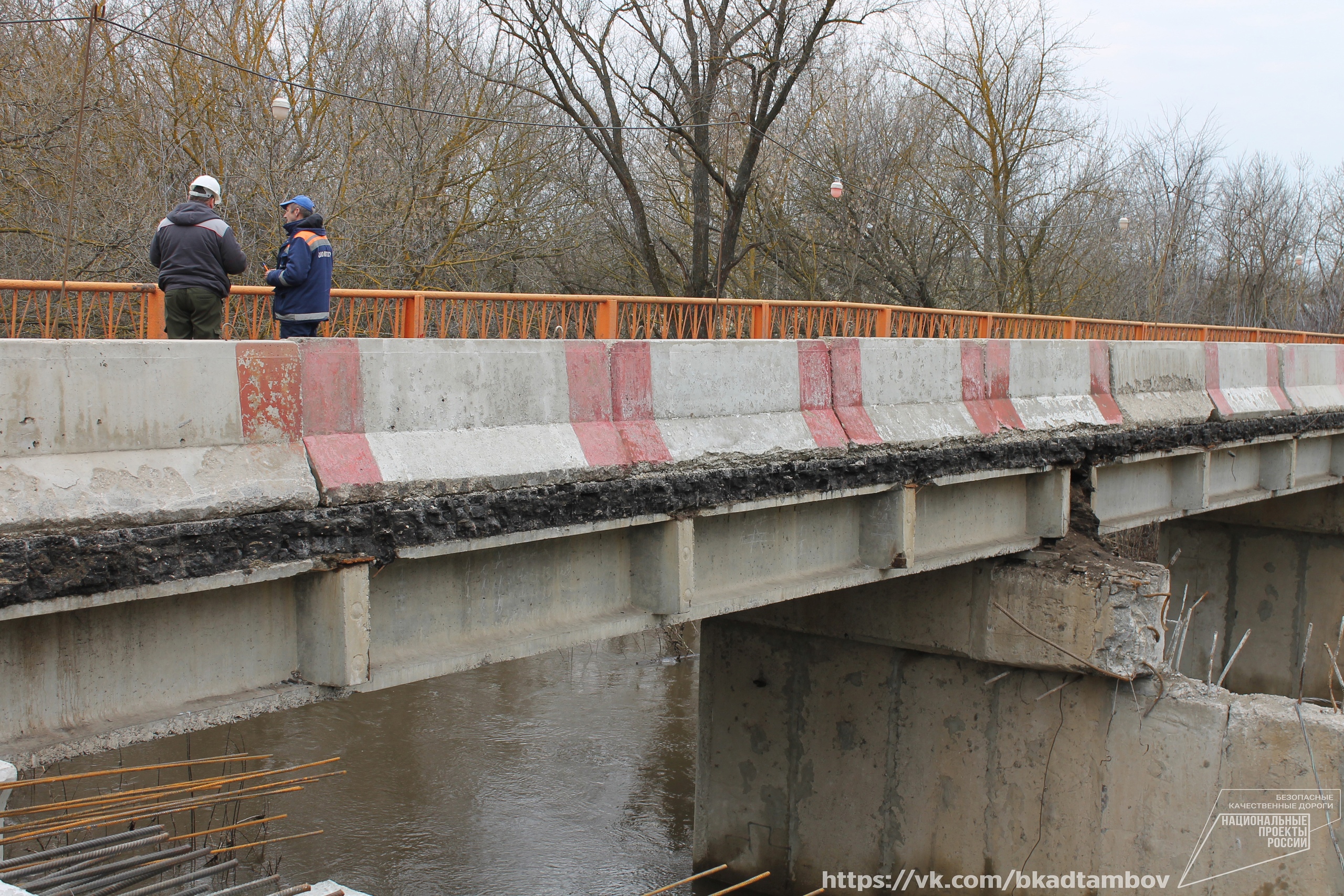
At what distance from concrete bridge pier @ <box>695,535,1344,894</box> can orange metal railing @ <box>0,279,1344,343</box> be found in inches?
112

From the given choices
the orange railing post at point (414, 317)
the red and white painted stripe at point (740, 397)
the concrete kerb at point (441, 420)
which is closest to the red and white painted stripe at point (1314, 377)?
the red and white painted stripe at point (740, 397)

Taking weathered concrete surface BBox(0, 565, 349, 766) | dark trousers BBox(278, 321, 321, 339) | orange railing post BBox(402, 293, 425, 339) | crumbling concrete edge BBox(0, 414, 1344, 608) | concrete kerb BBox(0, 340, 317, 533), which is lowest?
weathered concrete surface BBox(0, 565, 349, 766)

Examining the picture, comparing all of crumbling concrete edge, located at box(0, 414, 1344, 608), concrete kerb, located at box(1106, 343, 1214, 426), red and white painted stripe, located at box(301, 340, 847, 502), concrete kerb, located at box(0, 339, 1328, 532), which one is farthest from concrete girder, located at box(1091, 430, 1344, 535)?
red and white painted stripe, located at box(301, 340, 847, 502)

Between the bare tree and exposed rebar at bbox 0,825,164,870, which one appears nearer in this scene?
exposed rebar at bbox 0,825,164,870

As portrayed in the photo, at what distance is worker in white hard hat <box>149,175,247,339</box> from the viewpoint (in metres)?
5.53

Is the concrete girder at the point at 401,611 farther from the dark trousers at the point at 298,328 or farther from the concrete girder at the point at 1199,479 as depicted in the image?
the concrete girder at the point at 1199,479

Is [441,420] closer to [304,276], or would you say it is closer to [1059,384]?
[304,276]

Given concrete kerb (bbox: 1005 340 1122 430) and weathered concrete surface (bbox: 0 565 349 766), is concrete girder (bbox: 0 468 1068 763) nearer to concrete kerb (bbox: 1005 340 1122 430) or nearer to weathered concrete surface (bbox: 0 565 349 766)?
weathered concrete surface (bbox: 0 565 349 766)

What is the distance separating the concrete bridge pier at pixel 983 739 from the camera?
7.05 metres

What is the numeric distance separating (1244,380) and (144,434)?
10.4m

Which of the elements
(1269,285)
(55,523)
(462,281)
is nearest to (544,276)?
(462,281)

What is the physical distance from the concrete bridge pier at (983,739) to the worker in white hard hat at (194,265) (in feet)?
16.4

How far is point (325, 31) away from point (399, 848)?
13.1 meters

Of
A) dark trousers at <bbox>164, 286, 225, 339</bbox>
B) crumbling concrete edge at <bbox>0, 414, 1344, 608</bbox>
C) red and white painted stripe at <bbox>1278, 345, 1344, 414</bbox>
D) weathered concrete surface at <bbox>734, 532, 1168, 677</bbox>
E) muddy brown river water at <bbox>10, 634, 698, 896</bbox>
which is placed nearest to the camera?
crumbling concrete edge at <bbox>0, 414, 1344, 608</bbox>
